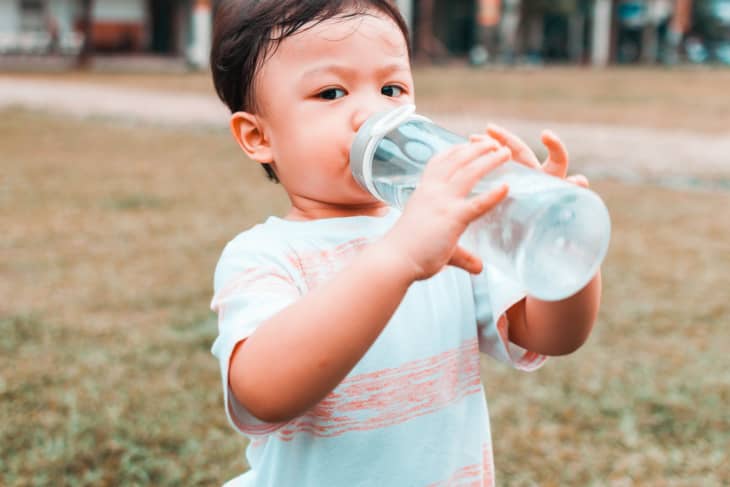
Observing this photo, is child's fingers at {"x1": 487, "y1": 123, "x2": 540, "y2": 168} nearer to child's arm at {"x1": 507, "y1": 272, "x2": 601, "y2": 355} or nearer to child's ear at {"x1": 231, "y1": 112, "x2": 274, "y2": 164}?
child's arm at {"x1": 507, "y1": 272, "x2": 601, "y2": 355}

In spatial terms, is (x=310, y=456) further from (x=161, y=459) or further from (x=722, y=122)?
(x=722, y=122)

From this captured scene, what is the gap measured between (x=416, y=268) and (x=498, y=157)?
164 millimetres

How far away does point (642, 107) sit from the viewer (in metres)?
15.0

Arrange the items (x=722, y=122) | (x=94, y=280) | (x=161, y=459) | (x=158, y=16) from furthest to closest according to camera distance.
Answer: (x=158, y=16)
(x=722, y=122)
(x=94, y=280)
(x=161, y=459)

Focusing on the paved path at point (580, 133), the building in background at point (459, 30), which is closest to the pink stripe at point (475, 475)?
the paved path at point (580, 133)

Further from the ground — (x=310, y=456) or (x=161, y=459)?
(x=310, y=456)

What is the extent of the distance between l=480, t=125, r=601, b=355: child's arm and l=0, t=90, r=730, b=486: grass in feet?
3.71

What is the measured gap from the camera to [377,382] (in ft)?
4.53

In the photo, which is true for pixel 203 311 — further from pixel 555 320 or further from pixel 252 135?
pixel 555 320

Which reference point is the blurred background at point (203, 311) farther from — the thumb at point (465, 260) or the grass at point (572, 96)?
the thumb at point (465, 260)

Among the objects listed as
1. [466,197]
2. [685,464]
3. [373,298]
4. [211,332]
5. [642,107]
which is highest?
[466,197]

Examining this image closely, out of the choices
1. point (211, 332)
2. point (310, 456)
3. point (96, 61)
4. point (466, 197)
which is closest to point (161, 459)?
point (211, 332)

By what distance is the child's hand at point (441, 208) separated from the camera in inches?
44.5

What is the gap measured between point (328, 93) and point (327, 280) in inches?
11.3
